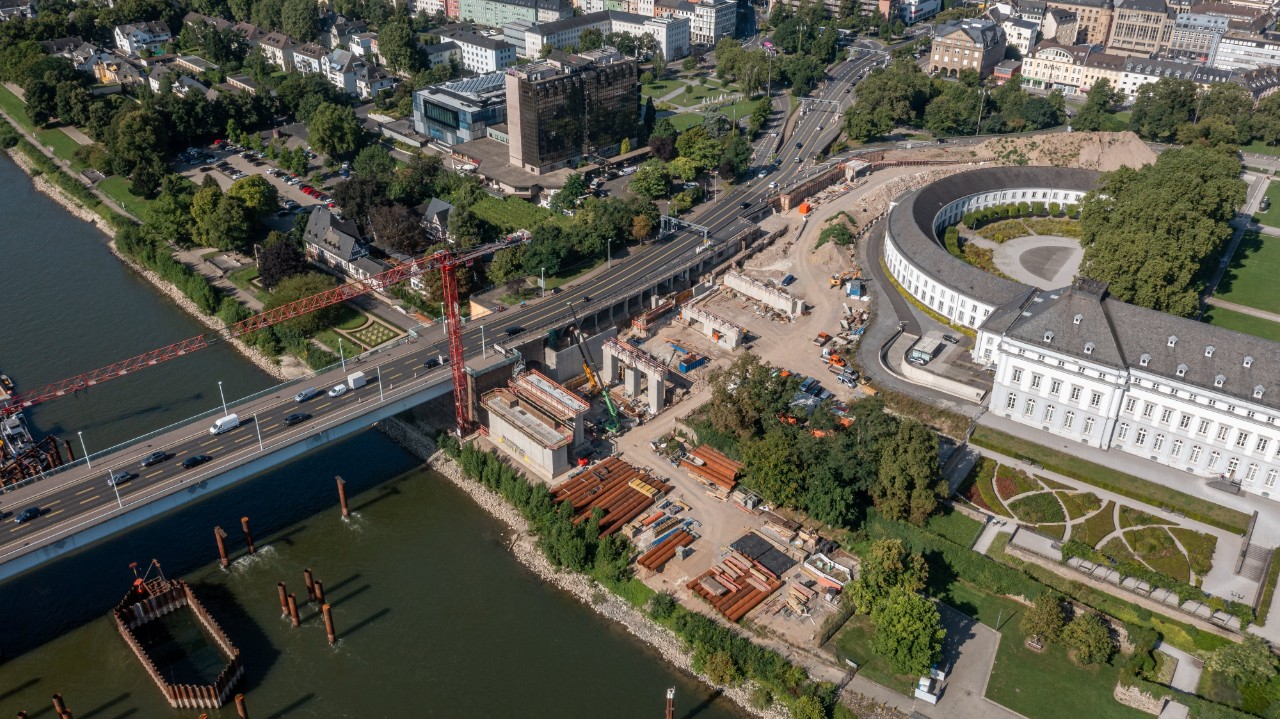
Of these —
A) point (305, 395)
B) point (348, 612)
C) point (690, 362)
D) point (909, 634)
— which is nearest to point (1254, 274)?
point (690, 362)

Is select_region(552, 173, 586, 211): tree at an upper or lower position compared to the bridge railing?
upper

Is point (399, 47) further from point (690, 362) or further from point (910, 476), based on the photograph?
point (910, 476)

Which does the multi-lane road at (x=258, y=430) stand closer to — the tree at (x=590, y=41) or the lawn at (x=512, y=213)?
the lawn at (x=512, y=213)

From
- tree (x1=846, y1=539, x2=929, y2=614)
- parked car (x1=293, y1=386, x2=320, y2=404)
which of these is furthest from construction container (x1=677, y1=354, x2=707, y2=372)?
parked car (x1=293, y1=386, x2=320, y2=404)

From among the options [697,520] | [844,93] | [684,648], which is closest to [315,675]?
[684,648]

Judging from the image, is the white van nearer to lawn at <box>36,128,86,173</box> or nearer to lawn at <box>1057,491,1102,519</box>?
lawn at <box>1057,491,1102,519</box>

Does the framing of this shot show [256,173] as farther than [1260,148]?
No

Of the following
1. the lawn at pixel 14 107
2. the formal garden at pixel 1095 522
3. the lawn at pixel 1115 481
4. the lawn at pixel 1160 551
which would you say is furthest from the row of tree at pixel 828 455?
the lawn at pixel 14 107
